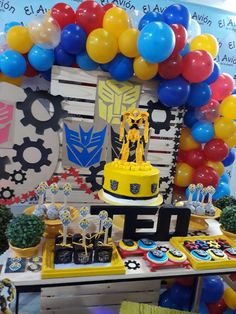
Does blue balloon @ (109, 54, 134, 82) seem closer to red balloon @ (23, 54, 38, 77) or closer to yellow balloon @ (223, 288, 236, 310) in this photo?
red balloon @ (23, 54, 38, 77)

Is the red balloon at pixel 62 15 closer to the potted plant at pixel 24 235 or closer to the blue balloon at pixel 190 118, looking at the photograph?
the blue balloon at pixel 190 118

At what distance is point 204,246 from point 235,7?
7.56 feet

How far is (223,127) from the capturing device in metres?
2.39

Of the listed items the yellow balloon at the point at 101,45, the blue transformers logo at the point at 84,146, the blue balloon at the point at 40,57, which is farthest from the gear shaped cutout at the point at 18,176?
the yellow balloon at the point at 101,45

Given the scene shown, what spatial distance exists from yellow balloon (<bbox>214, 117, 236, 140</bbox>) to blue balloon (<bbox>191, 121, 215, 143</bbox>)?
0.04m

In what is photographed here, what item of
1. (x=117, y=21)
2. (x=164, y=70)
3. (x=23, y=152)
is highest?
(x=117, y=21)

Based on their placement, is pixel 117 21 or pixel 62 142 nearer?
pixel 117 21

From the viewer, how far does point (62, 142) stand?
2.37m

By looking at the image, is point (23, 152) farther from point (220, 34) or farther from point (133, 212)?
point (220, 34)

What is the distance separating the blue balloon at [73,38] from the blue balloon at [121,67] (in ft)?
0.82

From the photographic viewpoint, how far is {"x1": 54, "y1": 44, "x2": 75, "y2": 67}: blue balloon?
209cm

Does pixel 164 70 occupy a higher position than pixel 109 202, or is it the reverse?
pixel 164 70

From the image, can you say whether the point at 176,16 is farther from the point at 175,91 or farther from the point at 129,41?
the point at 175,91

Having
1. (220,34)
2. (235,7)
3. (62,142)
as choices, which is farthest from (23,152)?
(235,7)
